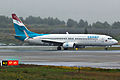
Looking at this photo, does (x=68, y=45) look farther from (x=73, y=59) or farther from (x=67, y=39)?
(x=73, y=59)

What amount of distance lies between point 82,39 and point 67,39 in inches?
154

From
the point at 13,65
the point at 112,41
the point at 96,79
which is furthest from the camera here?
the point at 112,41

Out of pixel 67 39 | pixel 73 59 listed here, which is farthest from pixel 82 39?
pixel 73 59

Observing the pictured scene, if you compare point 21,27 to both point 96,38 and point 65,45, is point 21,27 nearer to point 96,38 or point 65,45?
point 65,45

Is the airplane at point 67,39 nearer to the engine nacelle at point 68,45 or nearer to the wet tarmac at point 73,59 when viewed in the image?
the engine nacelle at point 68,45

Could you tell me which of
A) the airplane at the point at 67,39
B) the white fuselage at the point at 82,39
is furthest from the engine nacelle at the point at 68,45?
the white fuselage at the point at 82,39

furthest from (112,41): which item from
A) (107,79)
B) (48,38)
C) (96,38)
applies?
(107,79)

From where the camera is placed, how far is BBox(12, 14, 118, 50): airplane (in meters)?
69.6

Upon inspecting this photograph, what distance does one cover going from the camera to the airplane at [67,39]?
2741 inches

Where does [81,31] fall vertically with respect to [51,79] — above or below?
above

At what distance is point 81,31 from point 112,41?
54.3 meters

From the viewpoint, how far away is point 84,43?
71.2m

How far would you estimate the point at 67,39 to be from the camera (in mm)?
72438

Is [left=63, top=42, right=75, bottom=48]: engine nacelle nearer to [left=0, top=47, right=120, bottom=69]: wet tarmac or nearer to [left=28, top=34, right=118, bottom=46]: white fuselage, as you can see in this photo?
[left=28, top=34, right=118, bottom=46]: white fuselage
